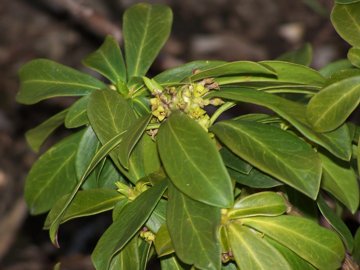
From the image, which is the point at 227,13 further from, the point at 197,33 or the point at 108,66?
the point at 108,66

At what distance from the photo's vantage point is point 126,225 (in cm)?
98

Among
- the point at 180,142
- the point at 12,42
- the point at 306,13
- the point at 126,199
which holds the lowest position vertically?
the point at 306,13

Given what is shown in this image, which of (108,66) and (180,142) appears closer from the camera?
(180,142)

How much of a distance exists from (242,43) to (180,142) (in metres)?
2.47

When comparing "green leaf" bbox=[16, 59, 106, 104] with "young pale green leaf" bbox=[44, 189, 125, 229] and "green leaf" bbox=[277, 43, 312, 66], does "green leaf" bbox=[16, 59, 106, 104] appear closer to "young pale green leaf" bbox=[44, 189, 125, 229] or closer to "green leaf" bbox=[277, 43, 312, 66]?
"young pale green leaf" bbox=[44, 189, 125, 229]

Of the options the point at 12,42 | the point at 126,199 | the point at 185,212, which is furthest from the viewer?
the point at 12,42

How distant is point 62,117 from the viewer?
126cm

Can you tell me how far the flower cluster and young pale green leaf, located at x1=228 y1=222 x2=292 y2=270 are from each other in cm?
16

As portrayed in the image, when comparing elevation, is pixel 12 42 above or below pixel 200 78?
below

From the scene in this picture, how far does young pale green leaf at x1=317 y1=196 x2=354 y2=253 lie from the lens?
1081mm

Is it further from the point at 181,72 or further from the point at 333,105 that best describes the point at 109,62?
the point at 333,105

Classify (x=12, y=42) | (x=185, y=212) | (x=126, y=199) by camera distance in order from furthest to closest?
(x=12, y=42), (x=126, y=199), (x=185, y=212)

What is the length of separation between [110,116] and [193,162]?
0.18m

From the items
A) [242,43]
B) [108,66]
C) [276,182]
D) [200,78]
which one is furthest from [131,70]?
[242,43]
